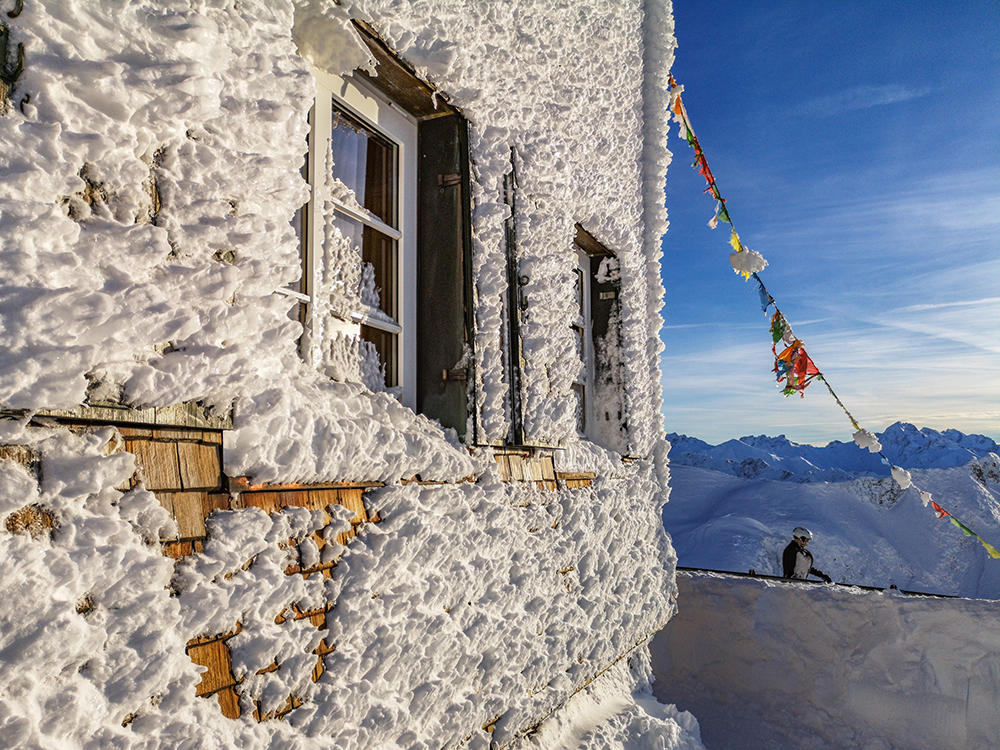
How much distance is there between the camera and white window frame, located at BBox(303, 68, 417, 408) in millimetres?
1681

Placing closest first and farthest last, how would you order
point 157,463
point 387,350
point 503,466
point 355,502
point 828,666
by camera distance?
point 157,463, point 355,502, point 387,350, point 503,466, point 828,666

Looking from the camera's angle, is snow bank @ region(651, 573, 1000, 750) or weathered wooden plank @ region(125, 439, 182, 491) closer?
weathered wooden plank @ region(125, 439, 182, 491)

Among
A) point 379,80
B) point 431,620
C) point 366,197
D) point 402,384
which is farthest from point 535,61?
point 431,620

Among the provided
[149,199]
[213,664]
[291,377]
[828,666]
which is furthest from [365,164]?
[828,666]

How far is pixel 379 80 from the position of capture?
1.97 meters

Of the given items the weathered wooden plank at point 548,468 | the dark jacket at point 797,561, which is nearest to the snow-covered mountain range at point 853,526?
the dark jacket at point 797,561

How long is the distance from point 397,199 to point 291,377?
0.88 metres

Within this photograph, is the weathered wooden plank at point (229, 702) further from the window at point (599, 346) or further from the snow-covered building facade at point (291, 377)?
the window at point (599, 346)

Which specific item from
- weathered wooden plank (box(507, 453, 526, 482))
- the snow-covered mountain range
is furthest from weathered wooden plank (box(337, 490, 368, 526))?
the snow-covered mountain range

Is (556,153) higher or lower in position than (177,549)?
higher

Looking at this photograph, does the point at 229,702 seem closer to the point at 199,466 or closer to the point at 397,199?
the point at 199,466

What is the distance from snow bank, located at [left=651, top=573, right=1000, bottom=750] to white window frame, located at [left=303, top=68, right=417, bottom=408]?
3.90m

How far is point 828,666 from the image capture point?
4488 mm

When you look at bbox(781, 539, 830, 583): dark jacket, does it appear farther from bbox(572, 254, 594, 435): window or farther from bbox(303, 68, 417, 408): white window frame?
bbox(303, 68, 417, 408): white window frame
